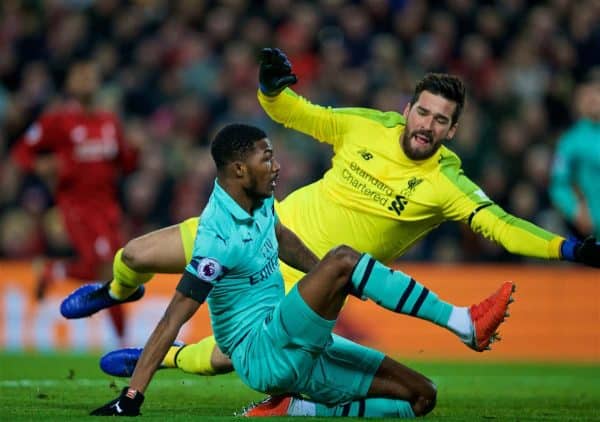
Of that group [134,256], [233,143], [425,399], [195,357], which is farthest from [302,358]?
[134,256]

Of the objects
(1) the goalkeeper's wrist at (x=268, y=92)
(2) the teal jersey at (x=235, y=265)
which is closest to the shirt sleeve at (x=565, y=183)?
(1) the goalkeeper's wrist at (x=268, y=92)

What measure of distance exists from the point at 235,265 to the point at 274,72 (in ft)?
5.86

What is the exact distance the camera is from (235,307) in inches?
262

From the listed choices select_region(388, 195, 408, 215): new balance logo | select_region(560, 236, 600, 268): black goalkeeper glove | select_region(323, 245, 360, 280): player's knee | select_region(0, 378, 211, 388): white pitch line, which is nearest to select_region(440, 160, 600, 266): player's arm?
select_region(560, 236, 600, 268): black goalkeeper glove

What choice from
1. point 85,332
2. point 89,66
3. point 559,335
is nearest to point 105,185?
point 89,66

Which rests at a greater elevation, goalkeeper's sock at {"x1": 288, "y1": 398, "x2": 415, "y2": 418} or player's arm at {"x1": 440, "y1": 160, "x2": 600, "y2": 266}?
player's arm at {"x1": 440, "y1": 160, "x2": 600, "y2": 266}

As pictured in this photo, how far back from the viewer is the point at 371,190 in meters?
8.05

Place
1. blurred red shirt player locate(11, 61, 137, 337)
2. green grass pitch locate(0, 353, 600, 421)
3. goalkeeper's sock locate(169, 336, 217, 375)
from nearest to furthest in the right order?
1. green grass pitch locate(0, 353, 600, 421)
2. goalkeeper's sock locate(169, 336, 217, 375)
3. blurred red shirt player locate(11, 61, 137, 337)

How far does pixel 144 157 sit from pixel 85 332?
7.95 ft

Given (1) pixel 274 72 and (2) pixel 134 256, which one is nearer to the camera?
(2) pixel 134 256

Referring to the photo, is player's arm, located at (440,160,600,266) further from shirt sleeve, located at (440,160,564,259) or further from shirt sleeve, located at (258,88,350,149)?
shirt sleeve, located at (258,88,350,149)

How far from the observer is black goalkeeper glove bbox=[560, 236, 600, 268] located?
6.84 m

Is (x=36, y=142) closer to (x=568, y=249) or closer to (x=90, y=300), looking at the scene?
(x=90, y=300)

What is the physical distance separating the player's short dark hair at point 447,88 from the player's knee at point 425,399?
176cm
